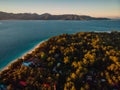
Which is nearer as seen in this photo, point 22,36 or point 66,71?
point 66,71

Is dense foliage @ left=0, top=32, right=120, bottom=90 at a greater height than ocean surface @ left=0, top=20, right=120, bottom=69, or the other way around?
dense foliage @ left=0, top=32, right=120, bottom=90

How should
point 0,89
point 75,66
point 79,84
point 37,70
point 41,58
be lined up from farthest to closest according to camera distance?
1. point 41,58
2. point 75,66
3. point 37,70
4. point 79,84
5. point 0,89

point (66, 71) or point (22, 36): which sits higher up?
point (66, 71)

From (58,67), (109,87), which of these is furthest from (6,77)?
(109,87)

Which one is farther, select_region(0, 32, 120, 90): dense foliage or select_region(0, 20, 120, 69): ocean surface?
select_region(0, 20, 120, 69): ocean surface

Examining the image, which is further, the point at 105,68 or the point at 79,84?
the point at 105,68

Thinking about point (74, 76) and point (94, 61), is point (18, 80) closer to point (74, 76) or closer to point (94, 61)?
point (74, 76)

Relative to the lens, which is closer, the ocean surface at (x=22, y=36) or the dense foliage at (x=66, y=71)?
the dense foliage at (x=66, y=71)

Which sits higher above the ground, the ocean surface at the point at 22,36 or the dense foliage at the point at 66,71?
the dense foliage at the point at 66,71
